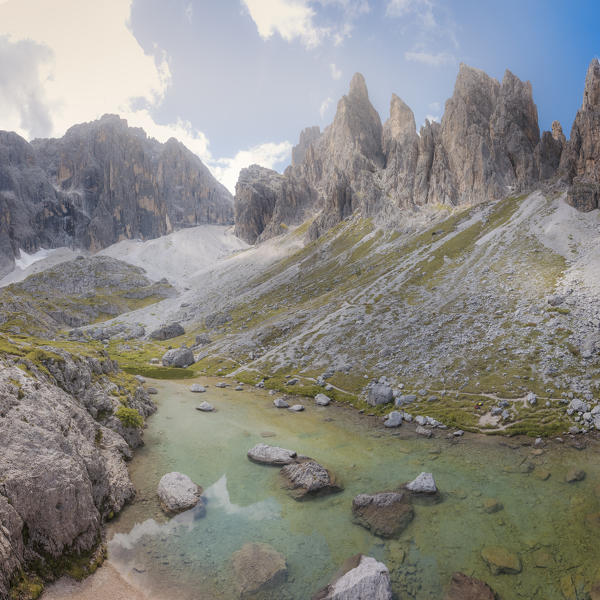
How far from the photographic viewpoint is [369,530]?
20.9 metres

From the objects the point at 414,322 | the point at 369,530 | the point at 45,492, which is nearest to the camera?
the point at 45,492

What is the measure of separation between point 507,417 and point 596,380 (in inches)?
424

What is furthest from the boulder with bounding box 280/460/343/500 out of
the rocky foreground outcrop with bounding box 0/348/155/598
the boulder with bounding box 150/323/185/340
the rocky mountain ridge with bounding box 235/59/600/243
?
the boulder with bounding box 150/323/185/340

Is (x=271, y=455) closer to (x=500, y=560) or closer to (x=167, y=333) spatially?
(x=500, y=560)

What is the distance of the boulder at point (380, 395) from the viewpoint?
44188 millimetres

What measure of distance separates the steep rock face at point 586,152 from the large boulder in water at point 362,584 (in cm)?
9537

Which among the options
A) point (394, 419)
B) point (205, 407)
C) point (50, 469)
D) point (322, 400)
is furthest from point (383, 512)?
point (205, 407)

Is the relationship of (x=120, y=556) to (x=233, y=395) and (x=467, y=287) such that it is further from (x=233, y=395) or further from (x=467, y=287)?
(x=467, y=287)

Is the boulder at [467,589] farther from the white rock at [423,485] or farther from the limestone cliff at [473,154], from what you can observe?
the limestone cliff at [473,154]

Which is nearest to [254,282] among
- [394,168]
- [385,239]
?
[385,239]

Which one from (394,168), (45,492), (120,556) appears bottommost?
(120,556)

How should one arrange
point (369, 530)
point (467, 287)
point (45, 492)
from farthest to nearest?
1. point (467, 287)
2. point (369, 530)
3. point (45, 492)

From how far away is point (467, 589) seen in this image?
16.5 meters

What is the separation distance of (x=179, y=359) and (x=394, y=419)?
2286 inches
